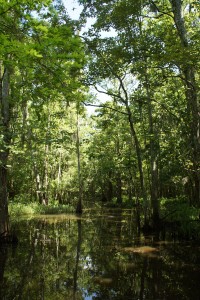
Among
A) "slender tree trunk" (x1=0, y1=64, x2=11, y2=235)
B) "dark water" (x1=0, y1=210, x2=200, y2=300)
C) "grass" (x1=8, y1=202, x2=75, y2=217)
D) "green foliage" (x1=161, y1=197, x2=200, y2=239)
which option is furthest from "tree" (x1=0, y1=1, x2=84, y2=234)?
"grass" (x1=8, y1=202, x2=75, y2=217)

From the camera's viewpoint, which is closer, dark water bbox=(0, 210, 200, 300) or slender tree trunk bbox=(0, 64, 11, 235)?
dark water bbox=(0, 210, 200, 300)

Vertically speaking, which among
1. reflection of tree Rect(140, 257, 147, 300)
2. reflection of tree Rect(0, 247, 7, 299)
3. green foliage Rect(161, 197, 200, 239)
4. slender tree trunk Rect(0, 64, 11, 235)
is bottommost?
reflection of tree Rect(140, 257, 147, 300)

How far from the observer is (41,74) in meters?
5.80

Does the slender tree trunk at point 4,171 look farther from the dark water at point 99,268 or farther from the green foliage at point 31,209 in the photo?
the green foliage at point 31,209

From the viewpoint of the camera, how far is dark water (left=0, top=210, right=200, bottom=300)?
631 centimetres

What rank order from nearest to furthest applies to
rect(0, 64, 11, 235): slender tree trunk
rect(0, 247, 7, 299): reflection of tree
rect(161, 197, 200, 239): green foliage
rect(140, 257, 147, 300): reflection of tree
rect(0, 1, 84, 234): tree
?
1. rect(0, 1, 84, 234): tree
2. rect(140, 257, 147, 300): reflection of tree
3. rect(0, 247, 7, 299): reflection of tree
4. rect(0, 64, 11, 235): slender tree trunk
5. rect(161, 197, 200, 239): green foliage

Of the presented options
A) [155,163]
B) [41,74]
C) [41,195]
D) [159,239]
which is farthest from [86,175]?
[41,74]

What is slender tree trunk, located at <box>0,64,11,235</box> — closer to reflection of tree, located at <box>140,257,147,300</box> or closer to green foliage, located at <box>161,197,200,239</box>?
reflection of tree, located at <box>140,257,147,300</box>

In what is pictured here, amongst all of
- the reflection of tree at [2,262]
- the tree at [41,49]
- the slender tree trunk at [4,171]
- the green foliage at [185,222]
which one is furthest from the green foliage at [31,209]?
the tree at [41,49]

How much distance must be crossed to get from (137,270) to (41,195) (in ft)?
59.9

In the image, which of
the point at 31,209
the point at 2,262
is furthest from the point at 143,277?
the point at 31,209

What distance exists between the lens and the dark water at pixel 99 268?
20.7ft

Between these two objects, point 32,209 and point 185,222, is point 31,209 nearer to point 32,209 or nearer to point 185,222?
point 32,209

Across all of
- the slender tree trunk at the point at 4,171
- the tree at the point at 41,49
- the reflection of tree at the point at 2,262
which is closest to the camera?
the tree at the point at 41,49
